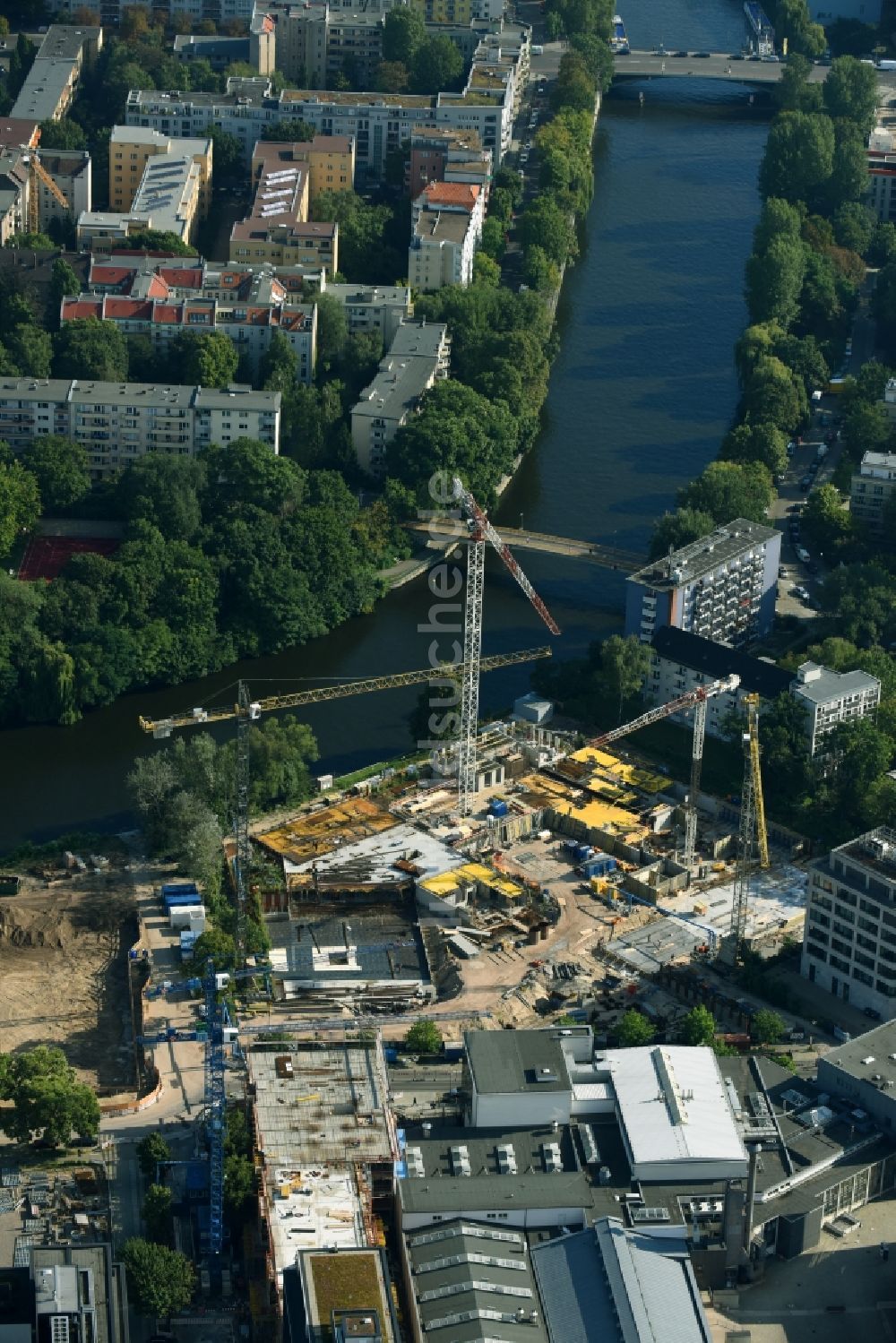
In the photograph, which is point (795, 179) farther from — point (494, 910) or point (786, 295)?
point (494, 910)

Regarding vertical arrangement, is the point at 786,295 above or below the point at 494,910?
above

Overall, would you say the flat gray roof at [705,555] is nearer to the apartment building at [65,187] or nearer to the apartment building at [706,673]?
the apartment building at [706,673]

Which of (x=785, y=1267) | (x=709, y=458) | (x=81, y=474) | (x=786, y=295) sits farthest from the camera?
(x=786, y=295)

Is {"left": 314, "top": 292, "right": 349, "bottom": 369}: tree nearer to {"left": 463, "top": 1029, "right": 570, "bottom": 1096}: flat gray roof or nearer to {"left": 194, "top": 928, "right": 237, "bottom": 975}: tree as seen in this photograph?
{"left": 194, "top": 928, "right": 237, "bottom": 975}: tree

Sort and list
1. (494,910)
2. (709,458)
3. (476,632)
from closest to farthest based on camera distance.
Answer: (494,910), (476,632), (709,458)

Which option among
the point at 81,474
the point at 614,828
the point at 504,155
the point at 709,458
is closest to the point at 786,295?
the point at 709,458

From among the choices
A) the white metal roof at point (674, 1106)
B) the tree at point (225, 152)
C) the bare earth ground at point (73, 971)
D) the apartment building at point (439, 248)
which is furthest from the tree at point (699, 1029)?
the tree at point (225, 152)
